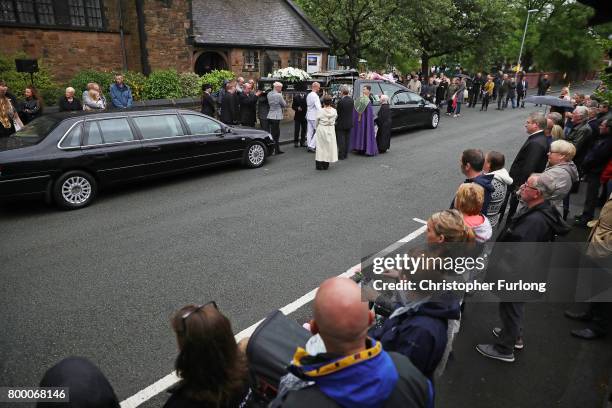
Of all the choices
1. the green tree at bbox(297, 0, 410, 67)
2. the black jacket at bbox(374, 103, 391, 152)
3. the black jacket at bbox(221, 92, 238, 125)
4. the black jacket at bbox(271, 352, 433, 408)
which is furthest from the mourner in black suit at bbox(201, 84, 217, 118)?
the green tree at bbox(297, 0, 410, 67)

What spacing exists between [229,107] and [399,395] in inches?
462

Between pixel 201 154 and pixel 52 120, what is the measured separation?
2774mm

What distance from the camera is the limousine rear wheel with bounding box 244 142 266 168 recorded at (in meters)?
9.87

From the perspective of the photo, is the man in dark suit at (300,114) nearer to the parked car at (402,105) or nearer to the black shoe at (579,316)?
the parked car at (402,105)

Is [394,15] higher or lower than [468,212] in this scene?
higher

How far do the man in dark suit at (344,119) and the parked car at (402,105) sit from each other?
164 centimetres

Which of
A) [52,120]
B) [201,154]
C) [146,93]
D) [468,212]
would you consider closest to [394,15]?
[146,93]

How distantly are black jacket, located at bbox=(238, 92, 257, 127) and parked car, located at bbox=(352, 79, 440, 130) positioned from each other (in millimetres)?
3055

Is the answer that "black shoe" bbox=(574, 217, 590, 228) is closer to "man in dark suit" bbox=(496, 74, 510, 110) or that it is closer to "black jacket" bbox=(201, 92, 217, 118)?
"black jacket" bbox=(201, 92, 217, 118)

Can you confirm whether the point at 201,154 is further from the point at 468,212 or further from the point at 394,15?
the point at 394,15

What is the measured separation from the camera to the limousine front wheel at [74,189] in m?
6.97

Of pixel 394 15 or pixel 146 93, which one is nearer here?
pixel 146 93

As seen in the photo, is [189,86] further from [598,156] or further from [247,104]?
[598,156]

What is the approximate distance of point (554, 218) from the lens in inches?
134
